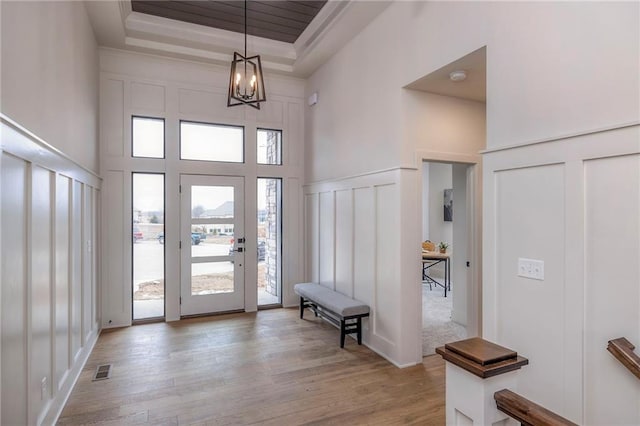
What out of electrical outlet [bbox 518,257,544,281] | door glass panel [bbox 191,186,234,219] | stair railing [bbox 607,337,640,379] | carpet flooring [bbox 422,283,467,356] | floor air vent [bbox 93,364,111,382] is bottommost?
carpet flooring [bbox 422,283,467,356]

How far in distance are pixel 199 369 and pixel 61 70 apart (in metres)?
2.96

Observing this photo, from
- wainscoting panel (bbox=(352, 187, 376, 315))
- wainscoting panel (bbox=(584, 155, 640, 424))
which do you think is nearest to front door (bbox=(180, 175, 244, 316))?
wainscoting panel (bbox=(352, 187, 376, 315))

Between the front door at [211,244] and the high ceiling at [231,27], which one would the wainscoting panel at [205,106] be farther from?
the front door at [211,244]

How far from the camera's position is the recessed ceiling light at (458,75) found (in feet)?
10.5

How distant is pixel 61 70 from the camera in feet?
9.43

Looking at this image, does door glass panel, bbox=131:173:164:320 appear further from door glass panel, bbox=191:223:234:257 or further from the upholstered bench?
the upholstered bench

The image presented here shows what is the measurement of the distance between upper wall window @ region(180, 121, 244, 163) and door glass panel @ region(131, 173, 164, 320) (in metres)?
0.61

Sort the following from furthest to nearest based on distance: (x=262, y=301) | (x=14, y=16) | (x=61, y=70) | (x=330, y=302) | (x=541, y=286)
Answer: (x=262, y=301) < (x=330, y=302) < (x=61, y=70) < (x=541, y=286) < (x=14, y=16)

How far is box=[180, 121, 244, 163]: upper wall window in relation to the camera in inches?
209

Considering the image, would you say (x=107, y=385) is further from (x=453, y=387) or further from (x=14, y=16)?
(x=453, y=387)

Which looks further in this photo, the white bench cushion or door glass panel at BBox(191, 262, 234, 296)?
door glass panel at BBox(191, 262, 234, 296)

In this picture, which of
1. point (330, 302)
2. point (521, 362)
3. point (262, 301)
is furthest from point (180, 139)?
point (521, 362)

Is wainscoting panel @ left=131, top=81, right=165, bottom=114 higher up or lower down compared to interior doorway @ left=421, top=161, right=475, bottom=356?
higher up

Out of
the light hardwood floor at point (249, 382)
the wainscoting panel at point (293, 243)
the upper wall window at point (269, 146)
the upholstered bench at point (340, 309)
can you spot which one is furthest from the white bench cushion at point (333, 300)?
the upper wall window at point (269, 146)
